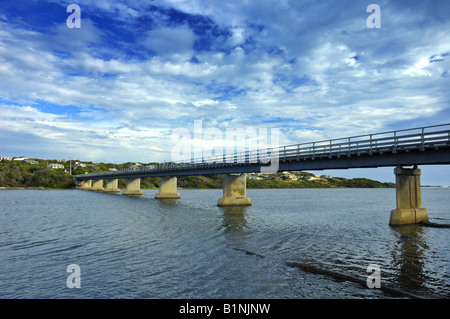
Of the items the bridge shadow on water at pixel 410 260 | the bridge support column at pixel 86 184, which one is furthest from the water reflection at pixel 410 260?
the bridge support column at pixel 86 184

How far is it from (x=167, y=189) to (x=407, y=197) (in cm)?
6385

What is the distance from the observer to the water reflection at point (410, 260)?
1367 centimetres

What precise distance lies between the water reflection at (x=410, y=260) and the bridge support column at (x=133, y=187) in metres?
91.2

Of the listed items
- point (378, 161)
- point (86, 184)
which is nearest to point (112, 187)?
point (86, 184)

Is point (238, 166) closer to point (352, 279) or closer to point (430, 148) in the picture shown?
point (430, 148)

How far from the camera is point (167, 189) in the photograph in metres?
86.8

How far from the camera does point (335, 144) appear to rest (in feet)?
122

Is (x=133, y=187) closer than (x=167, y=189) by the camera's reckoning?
No

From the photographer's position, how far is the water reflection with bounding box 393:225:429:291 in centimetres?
1367

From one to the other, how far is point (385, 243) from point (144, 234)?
18126 mm

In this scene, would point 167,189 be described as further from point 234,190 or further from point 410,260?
point 410,260

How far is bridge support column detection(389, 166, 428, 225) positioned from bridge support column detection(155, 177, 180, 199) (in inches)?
2420
